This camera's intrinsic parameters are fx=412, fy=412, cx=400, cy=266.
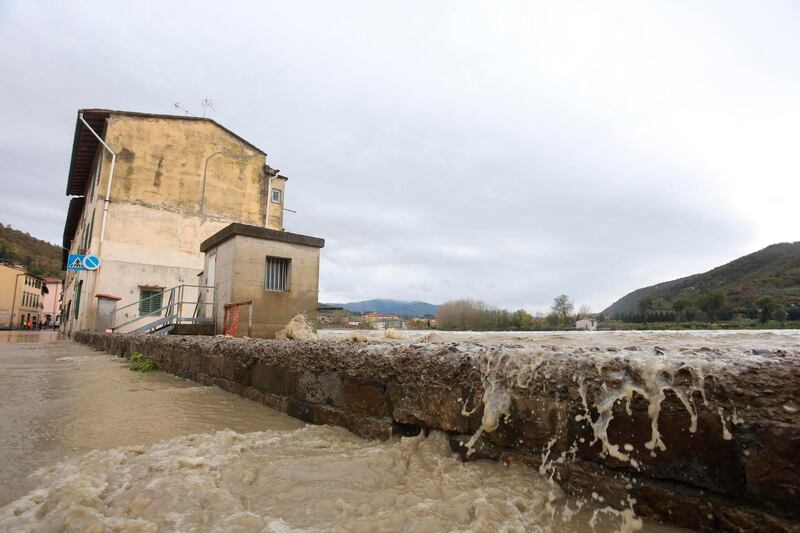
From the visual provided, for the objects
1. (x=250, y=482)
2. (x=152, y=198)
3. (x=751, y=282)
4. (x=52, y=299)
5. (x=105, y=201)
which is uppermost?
(x=152, y=198)

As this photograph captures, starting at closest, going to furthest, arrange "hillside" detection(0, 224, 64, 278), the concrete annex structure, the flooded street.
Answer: the flooded street < the concrete annex structure < "hillside" detection(0, 224, 64, 278)

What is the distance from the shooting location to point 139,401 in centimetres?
419

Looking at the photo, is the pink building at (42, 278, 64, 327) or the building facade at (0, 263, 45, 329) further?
the pink building at (42, 278, 64, 327)

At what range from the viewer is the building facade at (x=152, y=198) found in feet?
53.9

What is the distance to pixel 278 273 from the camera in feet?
31.9

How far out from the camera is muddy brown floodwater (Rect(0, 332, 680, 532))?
1.75m

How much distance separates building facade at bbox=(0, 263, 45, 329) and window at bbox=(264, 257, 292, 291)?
51.5 metres

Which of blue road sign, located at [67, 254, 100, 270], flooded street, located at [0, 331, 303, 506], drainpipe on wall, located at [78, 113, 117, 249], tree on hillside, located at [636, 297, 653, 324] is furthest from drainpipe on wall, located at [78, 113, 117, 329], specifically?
tree on hillside, located at [636, 297, 653, 324]

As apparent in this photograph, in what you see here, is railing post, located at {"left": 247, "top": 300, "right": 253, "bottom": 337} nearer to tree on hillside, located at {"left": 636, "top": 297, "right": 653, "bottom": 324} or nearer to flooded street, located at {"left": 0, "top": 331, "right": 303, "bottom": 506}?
flooded street, located at {"left": 0, "top": 331, "right": 303, "bottom": 506}

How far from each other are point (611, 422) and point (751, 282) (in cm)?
3235

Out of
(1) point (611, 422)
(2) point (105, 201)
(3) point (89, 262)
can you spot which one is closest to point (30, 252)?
(2) point (105, 201)

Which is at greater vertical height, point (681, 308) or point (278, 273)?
point (278, 273)

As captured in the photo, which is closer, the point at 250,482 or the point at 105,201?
the point at 250,482

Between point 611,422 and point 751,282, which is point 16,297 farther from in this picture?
point 751,282
